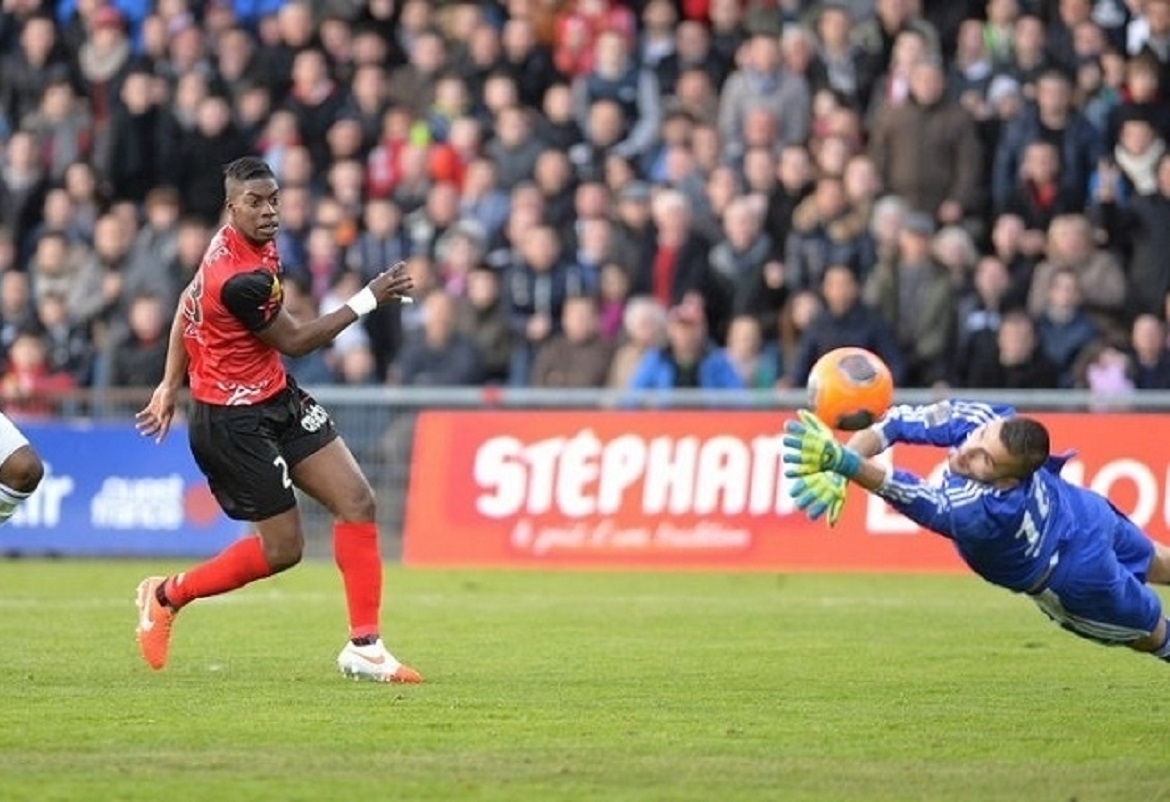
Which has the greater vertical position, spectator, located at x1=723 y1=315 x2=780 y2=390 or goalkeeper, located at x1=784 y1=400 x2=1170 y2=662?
goalkeeper, located at x1=784 y1=400 x2=1170 y2=662

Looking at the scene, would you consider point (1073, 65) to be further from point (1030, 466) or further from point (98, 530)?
point (1030, 466)

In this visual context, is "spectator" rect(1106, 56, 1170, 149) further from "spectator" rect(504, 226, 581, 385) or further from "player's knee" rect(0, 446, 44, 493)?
"player's knee" rect(0, 446, 44, 493)

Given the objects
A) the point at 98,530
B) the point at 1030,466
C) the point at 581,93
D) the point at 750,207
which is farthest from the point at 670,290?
the point at 1030,466

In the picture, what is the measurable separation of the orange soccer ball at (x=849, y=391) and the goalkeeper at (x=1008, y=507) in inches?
4.8

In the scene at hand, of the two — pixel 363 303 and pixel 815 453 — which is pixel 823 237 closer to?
pixel 363 303

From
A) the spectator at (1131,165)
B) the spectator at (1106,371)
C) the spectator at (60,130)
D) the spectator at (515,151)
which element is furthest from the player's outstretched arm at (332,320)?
the spectator at (60,130)

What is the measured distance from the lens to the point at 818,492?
35.9 feet

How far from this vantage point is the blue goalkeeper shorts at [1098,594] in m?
11.4

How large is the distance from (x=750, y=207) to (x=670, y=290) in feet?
3.43

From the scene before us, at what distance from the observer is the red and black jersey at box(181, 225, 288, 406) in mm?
12609

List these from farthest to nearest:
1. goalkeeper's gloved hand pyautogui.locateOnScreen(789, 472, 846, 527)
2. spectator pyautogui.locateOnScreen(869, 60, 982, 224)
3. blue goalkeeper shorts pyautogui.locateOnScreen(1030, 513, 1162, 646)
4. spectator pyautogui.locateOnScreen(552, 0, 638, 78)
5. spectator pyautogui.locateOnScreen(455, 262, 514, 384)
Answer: spectator pyautogui.locateOnScreen(552, 0, 638, 78) < spectator pyautogui.locateOnScreen(455, 262, 514, 384) < spectator pyautogui.locateOnScreen(869, 60, 982, 224) < blue goalkeeper shorts pyautogui.locateOnScreen(1030, 513, 1162, 646) < goalkeeper's gloved hand pyautogui.locateOnScreen(789, 472, 846, 527)

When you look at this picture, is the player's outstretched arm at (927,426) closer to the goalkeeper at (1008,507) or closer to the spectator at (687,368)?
the goalkeeper at (1008,507)

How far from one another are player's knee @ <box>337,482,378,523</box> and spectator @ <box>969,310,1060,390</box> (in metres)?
9.91

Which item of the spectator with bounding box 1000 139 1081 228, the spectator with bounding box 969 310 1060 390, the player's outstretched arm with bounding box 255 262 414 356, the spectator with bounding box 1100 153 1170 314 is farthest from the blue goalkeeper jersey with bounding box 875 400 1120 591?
the spectator with bounding box 1000 139 1081 228
